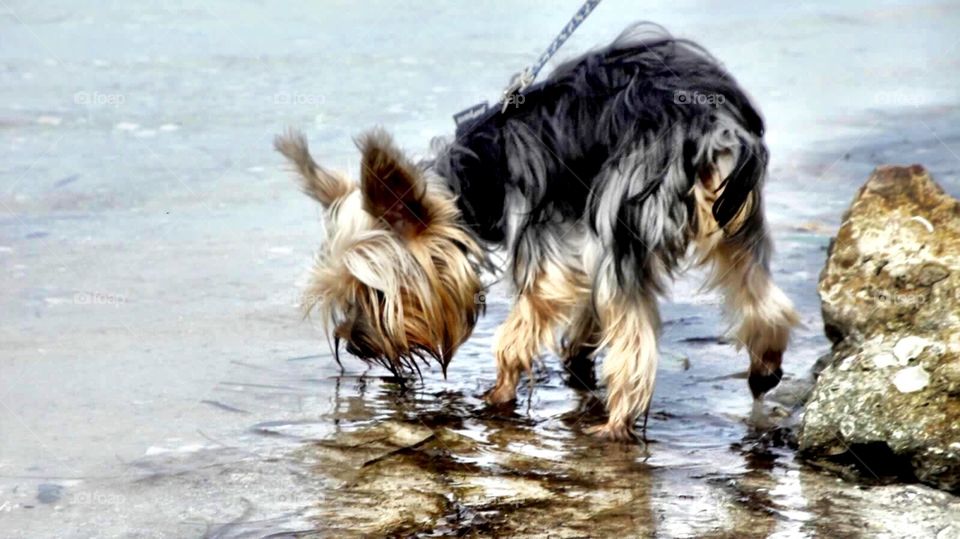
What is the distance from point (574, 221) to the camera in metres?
5.55

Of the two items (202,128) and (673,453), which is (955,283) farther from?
(202,128)

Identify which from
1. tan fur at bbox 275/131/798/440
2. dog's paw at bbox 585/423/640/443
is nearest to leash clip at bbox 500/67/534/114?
tan fur at bbox 275/131/798/440

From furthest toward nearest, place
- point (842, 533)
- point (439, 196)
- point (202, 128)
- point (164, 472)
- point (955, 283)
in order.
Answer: point (202, 128)
point (439, 196)
point (955, 283)
point (164, 472)
point (842, 533)

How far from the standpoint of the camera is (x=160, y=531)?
14.4 feet

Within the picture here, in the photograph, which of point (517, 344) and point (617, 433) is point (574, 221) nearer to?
point (517, 344)

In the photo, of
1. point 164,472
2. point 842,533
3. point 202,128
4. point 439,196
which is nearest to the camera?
point 842,533

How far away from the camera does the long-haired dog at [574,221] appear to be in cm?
527

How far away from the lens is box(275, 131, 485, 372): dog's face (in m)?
5.54

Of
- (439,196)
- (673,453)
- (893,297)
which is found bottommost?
(673,453)

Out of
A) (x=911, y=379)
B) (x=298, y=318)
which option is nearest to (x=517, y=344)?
(x=298, y=318)

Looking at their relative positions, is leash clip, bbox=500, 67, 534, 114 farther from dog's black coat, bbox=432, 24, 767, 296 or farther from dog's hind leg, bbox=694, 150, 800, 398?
dog's hind leg, bbox=694, 150, 800, 398

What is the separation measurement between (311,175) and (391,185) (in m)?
0.47

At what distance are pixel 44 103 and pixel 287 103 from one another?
1810mm

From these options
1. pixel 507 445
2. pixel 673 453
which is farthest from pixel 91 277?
pixel 673 453
